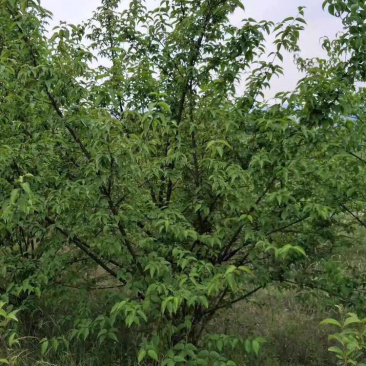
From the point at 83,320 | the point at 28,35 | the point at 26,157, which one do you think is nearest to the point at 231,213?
the point at 83,320

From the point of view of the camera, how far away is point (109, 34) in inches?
195

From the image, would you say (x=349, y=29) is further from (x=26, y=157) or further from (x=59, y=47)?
(x=26, y=157)

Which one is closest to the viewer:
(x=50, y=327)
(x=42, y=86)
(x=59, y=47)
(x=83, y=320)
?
(x=42, y=86)

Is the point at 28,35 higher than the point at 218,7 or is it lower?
lower

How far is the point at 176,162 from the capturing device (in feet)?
10.4

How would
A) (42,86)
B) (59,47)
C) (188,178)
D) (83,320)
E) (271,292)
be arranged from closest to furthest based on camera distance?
(42,86), (59,47), (83,320), (188,178), (271,292)

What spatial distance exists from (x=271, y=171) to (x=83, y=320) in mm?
1898

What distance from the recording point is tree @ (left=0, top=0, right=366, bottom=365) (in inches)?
110

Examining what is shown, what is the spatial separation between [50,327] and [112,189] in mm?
2507

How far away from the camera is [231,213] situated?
3.36 metres

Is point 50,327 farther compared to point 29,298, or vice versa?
point 50,327

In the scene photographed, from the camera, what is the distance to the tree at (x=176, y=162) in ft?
9.16

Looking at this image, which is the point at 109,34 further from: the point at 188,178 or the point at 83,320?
the point at 83,320

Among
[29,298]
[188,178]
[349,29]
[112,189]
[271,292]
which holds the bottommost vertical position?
[29,298]
